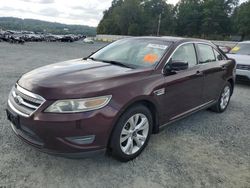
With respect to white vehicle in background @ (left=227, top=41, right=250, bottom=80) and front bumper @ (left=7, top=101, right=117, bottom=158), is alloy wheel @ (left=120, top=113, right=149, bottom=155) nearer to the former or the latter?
front bumper @ (left=7, top=101, right=117, bottom=158)

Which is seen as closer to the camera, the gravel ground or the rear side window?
the gravel ground

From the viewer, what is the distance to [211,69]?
4.82 m

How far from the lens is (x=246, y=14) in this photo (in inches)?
2677

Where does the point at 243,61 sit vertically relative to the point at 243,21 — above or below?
below

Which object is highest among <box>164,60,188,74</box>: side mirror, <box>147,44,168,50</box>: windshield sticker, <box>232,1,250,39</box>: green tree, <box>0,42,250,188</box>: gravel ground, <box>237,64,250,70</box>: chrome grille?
<box>232,1,250,39</box>: green tree

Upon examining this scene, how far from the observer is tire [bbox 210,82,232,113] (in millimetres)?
5480

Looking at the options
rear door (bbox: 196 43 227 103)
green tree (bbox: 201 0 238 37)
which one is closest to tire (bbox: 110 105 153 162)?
rear door (bbox: 196 43 227 103)

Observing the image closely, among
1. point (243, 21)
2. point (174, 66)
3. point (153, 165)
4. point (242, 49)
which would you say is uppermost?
point (243, 21)

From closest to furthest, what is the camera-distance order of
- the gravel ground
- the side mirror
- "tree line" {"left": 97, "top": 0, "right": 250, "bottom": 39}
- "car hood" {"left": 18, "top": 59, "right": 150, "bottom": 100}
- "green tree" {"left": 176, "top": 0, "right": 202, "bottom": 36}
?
"car hood" {"left": 18, "top": 59, "right": 150, "bottom": 100} → the gravel ground → the side mirror → "tree line" {"left": 97, "top": 0, "right": 250, "bottom": 39} → "green tree" {"left": 176, "top": 0, "right": 202, "bottom": 36}

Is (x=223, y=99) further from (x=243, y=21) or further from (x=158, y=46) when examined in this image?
(x=243, y=21)

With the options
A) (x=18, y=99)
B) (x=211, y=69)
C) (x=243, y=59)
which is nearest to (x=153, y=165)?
(x=18, y=99)

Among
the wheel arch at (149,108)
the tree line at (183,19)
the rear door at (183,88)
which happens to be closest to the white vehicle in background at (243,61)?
the rear door at (183,88)

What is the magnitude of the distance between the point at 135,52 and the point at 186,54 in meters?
0.88

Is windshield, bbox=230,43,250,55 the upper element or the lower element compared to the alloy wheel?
upper
